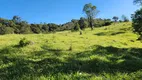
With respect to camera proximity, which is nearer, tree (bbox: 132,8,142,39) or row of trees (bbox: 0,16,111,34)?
tree (bbox: 132,8,142,39)

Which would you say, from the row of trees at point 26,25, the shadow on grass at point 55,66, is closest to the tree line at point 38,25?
the row of trees at point 26,25

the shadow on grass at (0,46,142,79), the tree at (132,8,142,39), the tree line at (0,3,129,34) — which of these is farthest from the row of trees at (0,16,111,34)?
the shadow on grass at (0,46,142,79)

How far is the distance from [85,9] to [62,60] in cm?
9074

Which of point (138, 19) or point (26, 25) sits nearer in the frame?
point (138, 19)

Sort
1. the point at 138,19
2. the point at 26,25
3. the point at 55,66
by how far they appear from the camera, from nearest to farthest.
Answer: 1. the point at 55,66
2. the point at 138,19
3. the point at 26,25

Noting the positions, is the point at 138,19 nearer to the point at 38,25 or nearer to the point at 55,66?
the point at 55,66

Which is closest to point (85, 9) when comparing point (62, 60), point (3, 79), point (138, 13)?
point (138, 13)

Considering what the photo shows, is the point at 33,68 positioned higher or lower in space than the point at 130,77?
higher

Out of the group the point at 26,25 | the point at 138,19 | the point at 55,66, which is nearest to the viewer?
the point at 55,66

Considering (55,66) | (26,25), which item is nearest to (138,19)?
(55,66)

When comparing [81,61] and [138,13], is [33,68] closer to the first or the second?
[81,61]

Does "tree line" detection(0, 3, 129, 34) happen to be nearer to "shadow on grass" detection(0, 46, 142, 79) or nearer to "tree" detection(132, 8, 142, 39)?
"tree" detection(132, 8, 142, 39)

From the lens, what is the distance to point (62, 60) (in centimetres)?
1956

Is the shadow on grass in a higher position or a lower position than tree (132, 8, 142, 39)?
lower
